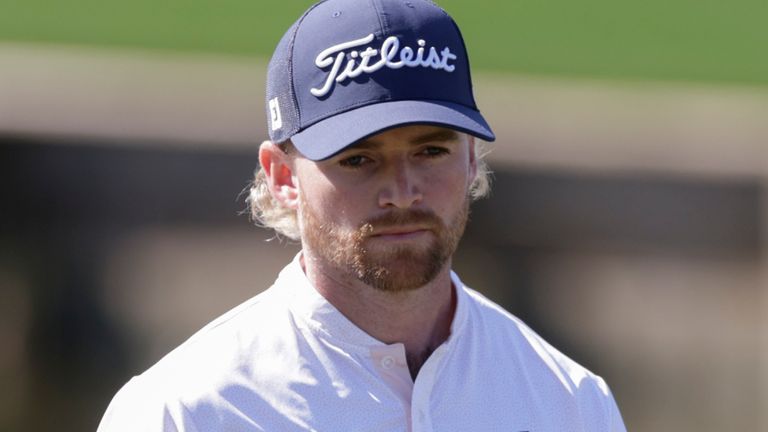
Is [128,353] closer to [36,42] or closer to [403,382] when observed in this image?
[36,42]

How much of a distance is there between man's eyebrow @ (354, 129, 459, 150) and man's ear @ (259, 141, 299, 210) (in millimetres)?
215

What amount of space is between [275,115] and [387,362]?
0.49m

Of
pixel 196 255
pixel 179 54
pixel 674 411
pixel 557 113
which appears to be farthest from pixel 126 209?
pixel 674 411

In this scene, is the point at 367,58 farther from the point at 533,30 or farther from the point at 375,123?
the point at 533,30

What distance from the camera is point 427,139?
2127mm

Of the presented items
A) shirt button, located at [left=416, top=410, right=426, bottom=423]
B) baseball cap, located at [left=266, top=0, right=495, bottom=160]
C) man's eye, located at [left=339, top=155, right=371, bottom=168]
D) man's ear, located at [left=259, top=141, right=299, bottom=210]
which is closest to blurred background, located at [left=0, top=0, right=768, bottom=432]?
man's ear, located at [left=259, top=141, right=299, bottom=210]

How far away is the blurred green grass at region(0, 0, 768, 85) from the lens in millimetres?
4727

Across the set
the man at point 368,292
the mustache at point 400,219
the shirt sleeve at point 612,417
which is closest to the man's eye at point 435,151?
the man at point 368,292

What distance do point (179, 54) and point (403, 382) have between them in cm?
295

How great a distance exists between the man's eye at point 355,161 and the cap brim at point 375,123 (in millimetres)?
53

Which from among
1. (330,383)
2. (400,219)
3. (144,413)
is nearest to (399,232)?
(400,219)

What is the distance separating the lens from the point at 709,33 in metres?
5.07

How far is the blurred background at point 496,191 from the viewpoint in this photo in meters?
4.81

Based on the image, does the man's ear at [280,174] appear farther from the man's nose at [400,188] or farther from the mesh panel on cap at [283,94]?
the man's nose at [400,188]
